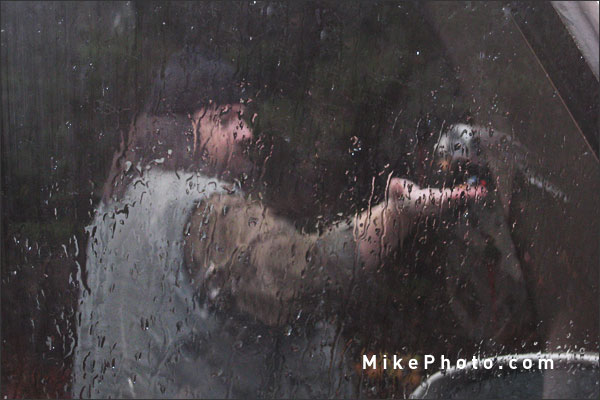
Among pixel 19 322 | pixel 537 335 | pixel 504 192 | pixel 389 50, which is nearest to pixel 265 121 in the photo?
pixel 389 50

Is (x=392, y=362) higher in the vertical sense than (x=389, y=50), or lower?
lower

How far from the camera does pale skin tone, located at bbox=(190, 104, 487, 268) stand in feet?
3.90

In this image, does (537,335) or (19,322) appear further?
(537,335)

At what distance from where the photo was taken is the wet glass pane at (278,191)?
117 centimetres

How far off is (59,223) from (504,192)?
1.15 m

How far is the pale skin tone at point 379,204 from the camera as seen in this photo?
119 centimetres

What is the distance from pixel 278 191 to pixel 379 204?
26 cm

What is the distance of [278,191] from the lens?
3.97 ft

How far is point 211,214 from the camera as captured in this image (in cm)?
120

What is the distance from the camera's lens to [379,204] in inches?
48.5

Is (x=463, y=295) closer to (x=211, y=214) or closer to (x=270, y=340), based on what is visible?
(x=270, y=340)

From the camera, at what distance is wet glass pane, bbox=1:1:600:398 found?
117 cm

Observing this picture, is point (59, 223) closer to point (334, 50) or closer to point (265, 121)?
point (265, 121)

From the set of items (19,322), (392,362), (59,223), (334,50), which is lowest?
(392,362)
